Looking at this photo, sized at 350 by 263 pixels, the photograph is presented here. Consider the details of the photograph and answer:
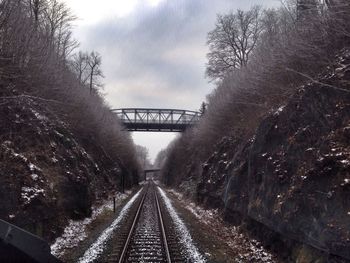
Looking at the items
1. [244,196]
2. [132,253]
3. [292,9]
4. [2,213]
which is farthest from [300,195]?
[292,9]

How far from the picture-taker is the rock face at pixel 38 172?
1362cm

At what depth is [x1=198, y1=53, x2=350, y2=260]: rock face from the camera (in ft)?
32.3

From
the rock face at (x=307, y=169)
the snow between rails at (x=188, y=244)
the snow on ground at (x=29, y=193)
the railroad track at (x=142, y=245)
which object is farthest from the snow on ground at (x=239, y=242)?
the snow on ground at (x=29, y=193)

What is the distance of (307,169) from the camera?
1188 cm

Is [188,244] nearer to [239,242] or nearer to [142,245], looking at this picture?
[142,245]

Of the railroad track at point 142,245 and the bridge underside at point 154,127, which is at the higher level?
the bridge underside at point 154,127

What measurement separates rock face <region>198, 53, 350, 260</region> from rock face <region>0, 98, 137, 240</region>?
785 cm

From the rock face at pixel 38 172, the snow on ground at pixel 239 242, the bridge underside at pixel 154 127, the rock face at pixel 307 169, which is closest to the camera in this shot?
the rock face at pixel 307 169

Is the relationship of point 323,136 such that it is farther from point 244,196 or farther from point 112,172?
point 112,172

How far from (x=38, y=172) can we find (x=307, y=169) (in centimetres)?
1037

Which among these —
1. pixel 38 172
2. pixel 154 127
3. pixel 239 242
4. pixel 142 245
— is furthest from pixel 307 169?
pixel 154 127

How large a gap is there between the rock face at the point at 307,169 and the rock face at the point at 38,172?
785 centimetres

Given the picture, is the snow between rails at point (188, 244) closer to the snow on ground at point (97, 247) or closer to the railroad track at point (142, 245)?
the railroad track at point (142, 245)

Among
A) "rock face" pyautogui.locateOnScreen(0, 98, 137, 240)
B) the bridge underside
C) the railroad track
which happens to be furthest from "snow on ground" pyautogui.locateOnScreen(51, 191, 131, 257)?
the bridge underside
